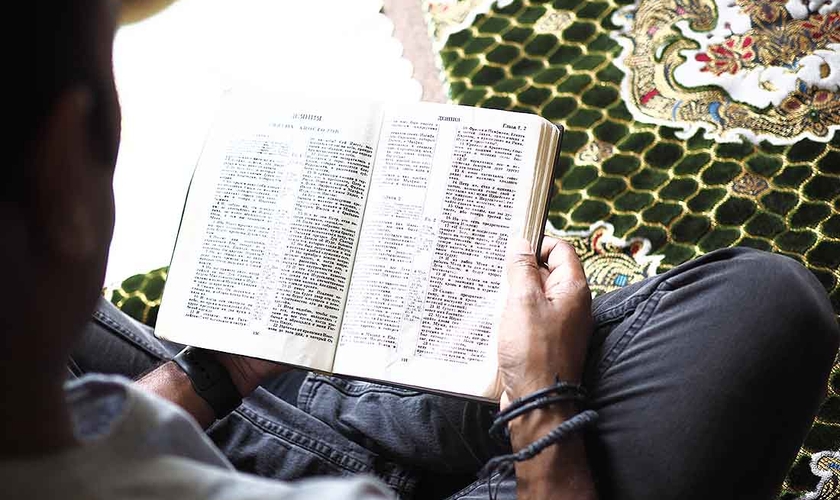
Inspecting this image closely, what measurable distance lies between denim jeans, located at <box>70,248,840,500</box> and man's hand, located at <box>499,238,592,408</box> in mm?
43

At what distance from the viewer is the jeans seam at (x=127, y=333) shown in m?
0.85

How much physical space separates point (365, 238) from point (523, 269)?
A: 0.55ft

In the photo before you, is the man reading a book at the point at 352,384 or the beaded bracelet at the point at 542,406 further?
the beaded bracelet at the point at 542,406

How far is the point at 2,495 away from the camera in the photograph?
1.27 ft

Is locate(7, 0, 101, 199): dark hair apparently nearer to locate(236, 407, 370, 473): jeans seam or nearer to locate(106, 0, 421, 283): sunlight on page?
locate(236, 407, 370, 473): jeans seam

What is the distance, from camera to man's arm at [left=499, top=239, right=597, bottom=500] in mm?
645

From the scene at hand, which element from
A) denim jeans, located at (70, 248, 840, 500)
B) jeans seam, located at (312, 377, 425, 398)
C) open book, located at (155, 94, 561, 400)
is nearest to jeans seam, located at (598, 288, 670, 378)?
denim jeans, located at (70, 248, 840, 500)

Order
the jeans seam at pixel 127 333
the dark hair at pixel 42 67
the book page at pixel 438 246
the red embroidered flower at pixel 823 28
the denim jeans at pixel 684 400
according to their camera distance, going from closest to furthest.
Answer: the dark hair at pixel 42 67
the denim jeans at pixel 684 400
the book page at pixel 438 246
the jeans seam at pixel 127 333
the red embroidered flower at pixel 823 28

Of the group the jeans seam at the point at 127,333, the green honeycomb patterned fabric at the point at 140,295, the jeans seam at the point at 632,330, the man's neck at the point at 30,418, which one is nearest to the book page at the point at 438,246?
the jeans seam at the point at 632,330

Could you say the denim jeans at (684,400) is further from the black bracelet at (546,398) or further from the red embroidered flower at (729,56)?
the red embroidered flower at (729,56)

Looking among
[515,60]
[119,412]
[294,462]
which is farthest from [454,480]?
[515,60]

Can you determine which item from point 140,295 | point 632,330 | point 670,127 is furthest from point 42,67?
point 670,127

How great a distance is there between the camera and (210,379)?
0.80 metres

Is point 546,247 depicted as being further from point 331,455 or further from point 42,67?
point 42,67
